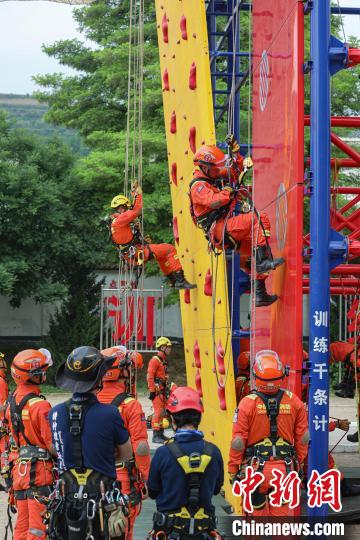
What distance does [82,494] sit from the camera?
19.0 ft

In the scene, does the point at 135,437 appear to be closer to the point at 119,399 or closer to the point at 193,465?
the point at 119,399

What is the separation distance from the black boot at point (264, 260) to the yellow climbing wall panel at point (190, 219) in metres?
1.20

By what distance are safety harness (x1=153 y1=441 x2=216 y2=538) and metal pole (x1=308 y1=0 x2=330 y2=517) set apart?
2111 mm

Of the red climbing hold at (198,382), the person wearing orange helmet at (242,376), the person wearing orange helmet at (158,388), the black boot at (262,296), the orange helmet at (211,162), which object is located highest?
the orange helmet at (211,162)

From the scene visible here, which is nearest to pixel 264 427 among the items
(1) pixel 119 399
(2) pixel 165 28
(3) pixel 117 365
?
(1) pixel 119 399

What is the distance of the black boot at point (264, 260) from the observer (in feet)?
27.8

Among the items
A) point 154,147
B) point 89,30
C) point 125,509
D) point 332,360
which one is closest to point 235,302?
point 332,360

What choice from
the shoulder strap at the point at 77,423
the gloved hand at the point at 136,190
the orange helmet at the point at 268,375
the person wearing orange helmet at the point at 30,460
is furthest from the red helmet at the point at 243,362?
the shoulder strap at the point at 77,423

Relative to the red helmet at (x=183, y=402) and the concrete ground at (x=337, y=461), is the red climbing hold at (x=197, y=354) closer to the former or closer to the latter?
the concrete ground at (x=337, y=461)

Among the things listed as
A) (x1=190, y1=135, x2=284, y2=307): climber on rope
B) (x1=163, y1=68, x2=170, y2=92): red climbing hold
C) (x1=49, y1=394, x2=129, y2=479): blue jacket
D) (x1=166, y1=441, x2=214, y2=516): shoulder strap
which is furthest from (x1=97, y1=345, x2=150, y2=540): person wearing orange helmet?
(x1=163, y1=68, x2=170, y2=92): red climbing hold

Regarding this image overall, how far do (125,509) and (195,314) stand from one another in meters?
6.82

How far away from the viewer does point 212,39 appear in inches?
595

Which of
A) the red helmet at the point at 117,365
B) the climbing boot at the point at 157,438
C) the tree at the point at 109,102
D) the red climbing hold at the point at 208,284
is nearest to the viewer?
the red helmet at the point at 117,365

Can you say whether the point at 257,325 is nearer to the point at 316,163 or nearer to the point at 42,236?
the point at 316,163
